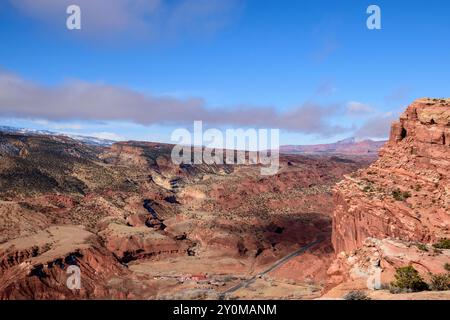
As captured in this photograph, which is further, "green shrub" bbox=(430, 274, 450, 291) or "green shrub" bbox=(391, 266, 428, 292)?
"green shrub" bbox=(391, 266, 428, 292)

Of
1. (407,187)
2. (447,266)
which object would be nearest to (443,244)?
(447,266)

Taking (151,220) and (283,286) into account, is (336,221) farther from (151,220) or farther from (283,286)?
(151,220)

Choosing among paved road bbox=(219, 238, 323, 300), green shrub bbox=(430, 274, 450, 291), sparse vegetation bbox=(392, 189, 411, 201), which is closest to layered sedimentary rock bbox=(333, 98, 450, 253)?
sparse vegetation bbox=(392, 189, 411, 201)

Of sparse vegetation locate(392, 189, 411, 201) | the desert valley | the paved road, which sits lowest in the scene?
the paved road

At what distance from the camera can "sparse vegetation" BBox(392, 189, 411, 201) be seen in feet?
142

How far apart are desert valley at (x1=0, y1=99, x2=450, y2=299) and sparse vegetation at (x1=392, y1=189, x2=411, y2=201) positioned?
0.32 feet

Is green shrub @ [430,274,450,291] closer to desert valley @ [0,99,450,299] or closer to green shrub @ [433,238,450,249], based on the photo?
desert valley @ [0,99,450,299]

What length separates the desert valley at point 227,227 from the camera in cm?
3853

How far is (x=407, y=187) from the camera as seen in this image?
44750mm

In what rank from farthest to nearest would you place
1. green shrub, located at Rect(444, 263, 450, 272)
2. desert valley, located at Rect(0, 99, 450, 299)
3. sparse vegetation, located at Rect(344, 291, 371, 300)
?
A: 1. desert valley, located at Rect(0, 99, 450, 299)
2. green shrub, located at Rect(444, 263, 450, 272)
3. sparse vegetation, located at Rect(344, 291, 371, 300)

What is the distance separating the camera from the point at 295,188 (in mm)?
144750

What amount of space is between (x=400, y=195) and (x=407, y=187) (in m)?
1.65
